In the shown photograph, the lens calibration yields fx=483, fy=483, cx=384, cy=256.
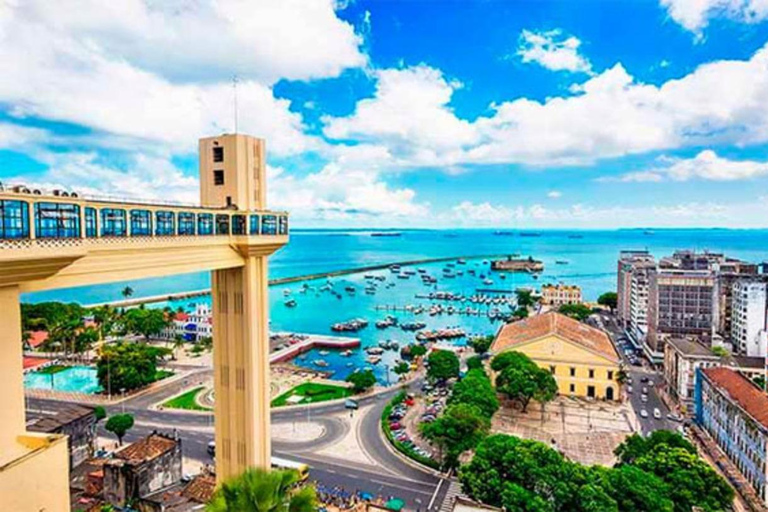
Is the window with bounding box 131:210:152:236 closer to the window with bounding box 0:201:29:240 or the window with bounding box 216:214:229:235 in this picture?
the window with bounding box 216:214:229:235

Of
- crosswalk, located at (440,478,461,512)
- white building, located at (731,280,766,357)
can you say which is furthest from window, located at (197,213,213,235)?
white building, located at (731,280,766,357)

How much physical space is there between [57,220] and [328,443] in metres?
31.9

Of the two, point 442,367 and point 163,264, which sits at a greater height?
point 163,264

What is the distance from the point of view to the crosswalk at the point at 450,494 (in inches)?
1157

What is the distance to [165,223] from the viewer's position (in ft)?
54.1

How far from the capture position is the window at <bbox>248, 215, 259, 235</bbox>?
20.7 metres

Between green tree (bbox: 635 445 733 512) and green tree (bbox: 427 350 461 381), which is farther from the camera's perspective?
green tree (bbox: 427 350 461 381)

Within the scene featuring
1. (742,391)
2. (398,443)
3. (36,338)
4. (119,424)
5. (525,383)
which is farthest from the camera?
(36,338)

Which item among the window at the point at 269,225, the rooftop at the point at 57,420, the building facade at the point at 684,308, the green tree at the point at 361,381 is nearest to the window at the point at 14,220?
the window at the point at 269,225

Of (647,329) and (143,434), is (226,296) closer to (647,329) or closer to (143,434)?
(143,434)

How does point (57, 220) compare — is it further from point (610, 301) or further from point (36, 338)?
point (610, 301)

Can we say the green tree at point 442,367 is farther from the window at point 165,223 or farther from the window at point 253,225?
the window at point 165,223

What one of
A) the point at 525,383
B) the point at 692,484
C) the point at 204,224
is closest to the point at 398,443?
the point at 525,383

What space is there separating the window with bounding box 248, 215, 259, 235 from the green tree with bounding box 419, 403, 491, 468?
2001 cm
